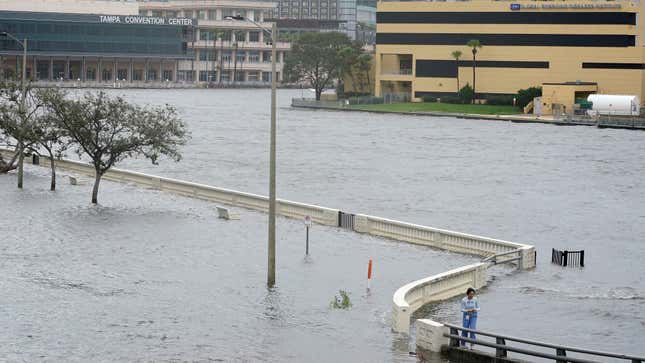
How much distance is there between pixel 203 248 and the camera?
152 feet

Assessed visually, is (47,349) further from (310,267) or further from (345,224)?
(345,224)

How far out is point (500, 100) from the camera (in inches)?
6117

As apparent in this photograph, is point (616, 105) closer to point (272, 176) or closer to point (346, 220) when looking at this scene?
point (346, 220)

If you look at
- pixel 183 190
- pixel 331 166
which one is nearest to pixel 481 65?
pixel 331 166

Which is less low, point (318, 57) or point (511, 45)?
point (511, 45)

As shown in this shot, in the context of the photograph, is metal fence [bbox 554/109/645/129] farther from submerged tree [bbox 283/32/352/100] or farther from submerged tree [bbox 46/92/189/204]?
submerged tree [bbox 46/92/189/204]

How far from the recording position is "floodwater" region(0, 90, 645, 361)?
32.7 metres

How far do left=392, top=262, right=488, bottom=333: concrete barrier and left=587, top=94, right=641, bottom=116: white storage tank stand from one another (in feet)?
332

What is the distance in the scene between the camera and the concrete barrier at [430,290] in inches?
1288

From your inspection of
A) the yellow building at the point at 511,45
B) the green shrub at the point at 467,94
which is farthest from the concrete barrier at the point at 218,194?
the green shrub at the point at 467,94

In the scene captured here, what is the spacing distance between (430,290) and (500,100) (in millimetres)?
120930

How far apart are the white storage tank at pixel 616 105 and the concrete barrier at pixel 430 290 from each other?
101m

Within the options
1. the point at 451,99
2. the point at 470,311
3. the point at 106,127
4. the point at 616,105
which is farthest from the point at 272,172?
the point at 451,99

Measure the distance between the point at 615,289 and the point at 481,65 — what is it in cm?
11798
